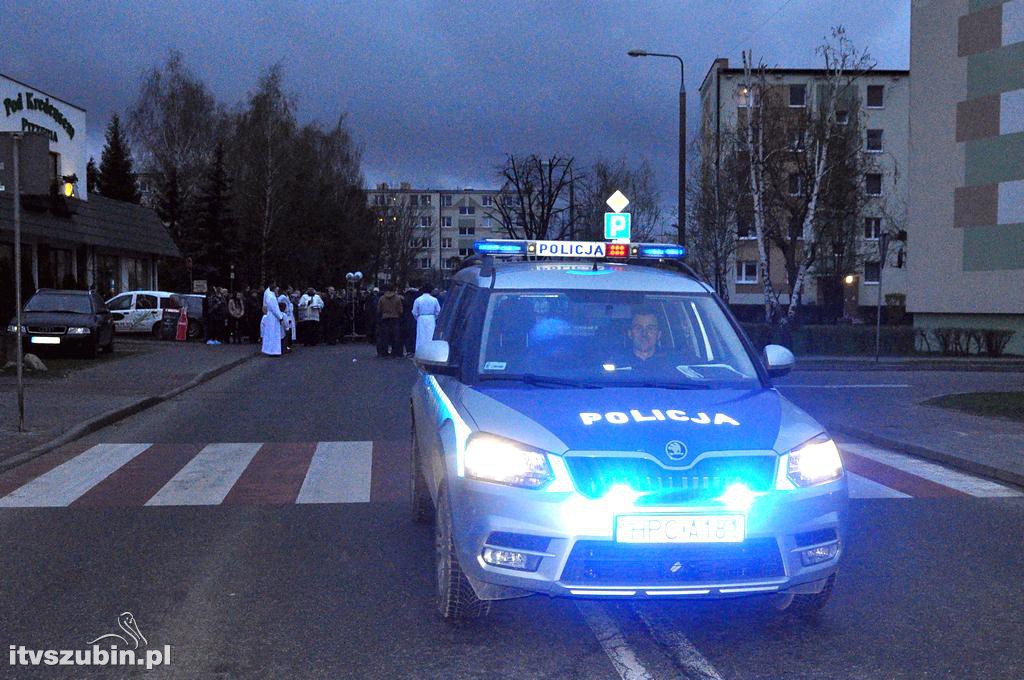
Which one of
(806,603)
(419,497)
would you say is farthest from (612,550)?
(419,497)

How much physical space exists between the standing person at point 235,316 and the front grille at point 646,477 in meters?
29.2

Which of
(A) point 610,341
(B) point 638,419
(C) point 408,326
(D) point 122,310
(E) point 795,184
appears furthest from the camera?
(E) point 795,184

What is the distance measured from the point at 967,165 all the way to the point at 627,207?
2586cm

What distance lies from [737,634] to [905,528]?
290 cm

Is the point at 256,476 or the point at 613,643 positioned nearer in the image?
the point at 613,643

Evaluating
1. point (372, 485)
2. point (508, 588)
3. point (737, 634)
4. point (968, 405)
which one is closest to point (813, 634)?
point (737, 634)

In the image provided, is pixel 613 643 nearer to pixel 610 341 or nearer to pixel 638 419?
pixel 638 419

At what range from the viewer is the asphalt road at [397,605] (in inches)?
173

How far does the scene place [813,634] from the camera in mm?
4801

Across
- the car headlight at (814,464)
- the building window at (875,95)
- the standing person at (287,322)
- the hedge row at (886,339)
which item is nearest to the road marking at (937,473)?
the car headlight at (814,464)

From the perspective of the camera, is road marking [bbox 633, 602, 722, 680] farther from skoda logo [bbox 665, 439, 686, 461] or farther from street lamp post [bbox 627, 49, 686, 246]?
street lamp post [bbox 627, 49, 686, 246]

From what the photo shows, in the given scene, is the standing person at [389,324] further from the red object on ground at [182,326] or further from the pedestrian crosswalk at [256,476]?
the pedestrian crosswalk at [256,476]

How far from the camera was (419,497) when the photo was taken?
700 cm

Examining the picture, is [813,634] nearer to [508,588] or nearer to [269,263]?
[508,588]
